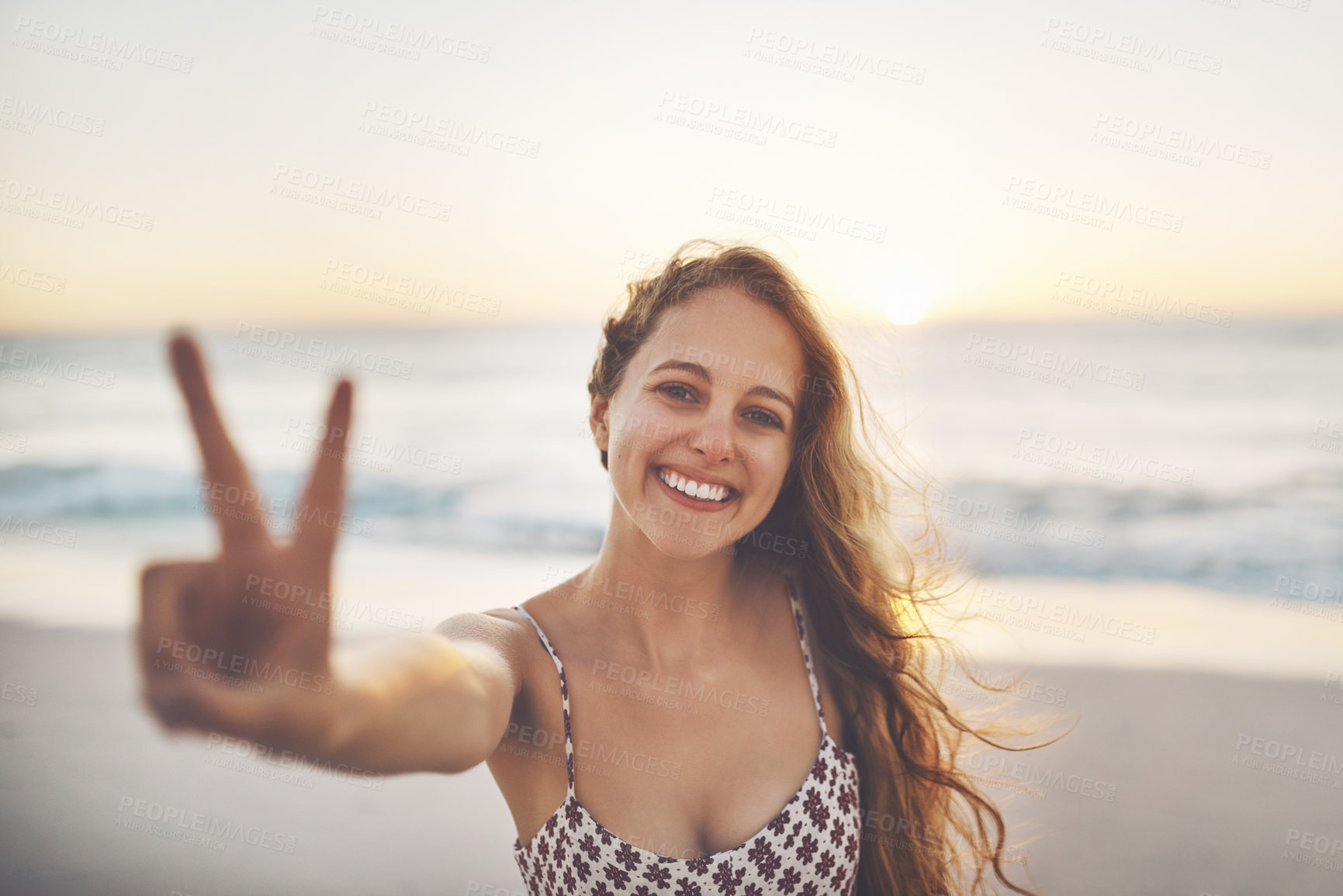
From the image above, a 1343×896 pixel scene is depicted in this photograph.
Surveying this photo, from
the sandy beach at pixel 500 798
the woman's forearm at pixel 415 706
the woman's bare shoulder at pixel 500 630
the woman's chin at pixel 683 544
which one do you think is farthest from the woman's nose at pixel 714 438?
the sandy beach at pixel 500 798

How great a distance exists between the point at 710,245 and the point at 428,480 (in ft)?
35.1

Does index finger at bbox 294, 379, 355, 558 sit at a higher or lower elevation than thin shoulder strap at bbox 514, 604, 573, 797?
higher

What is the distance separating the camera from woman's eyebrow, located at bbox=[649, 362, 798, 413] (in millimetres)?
2289

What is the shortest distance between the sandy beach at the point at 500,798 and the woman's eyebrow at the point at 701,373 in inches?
89.4

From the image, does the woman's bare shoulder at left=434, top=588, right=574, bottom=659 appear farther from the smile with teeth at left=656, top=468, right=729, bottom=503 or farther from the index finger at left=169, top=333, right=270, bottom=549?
the index finger at left=169, top=333, right=270, bottom=549

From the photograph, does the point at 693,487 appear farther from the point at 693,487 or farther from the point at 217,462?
the point at 217,462

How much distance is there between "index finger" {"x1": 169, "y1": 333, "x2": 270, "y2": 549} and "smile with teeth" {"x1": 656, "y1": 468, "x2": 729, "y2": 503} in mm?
1409

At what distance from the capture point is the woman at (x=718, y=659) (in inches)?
82.6

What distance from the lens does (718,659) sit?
2525mm

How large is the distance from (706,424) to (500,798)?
3.80 m

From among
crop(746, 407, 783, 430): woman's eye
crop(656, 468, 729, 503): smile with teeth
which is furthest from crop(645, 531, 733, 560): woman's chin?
crop(746, 407, 783, 430): woman's eye

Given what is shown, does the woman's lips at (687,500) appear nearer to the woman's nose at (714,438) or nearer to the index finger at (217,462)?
the woman's nose at (714,438)

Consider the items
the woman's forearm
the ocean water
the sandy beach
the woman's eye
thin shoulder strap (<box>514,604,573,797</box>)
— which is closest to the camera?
the woman's forearm

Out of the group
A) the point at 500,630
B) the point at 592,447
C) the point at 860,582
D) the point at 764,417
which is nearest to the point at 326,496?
the point at 500,630
